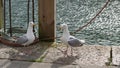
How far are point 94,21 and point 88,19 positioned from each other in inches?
16.5

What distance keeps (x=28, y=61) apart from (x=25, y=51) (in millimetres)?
412

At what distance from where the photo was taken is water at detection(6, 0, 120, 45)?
20.7 ft

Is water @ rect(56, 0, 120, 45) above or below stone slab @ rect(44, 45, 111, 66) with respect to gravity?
above

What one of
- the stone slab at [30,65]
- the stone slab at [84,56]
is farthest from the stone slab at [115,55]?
the stone slab at [30,65]

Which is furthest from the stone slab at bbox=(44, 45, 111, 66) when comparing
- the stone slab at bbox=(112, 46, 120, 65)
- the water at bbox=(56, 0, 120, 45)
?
the water at bbox=(56, 0, 120, 45)

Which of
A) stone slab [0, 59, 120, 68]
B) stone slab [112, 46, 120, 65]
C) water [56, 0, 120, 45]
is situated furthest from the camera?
water [56, 0, 120, 45]

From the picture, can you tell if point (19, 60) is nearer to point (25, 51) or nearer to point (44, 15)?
point (25, 51)

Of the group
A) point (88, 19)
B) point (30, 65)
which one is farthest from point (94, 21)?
point (30, 65)

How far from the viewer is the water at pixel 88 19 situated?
632 cm

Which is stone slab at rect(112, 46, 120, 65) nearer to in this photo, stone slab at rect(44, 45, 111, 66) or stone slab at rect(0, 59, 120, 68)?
stone slab at rect(44, 45, 111, 66)

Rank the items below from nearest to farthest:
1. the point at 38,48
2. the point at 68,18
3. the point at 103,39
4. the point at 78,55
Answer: the point at 78,55 → the point at 38,48 → the point at 103,39 → the point at 68,18

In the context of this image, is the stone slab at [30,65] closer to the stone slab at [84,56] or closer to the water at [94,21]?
the stone slab at [84,56]

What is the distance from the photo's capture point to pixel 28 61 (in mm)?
3896

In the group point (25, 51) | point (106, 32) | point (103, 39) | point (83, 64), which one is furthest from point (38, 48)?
→ point (106, 32)
